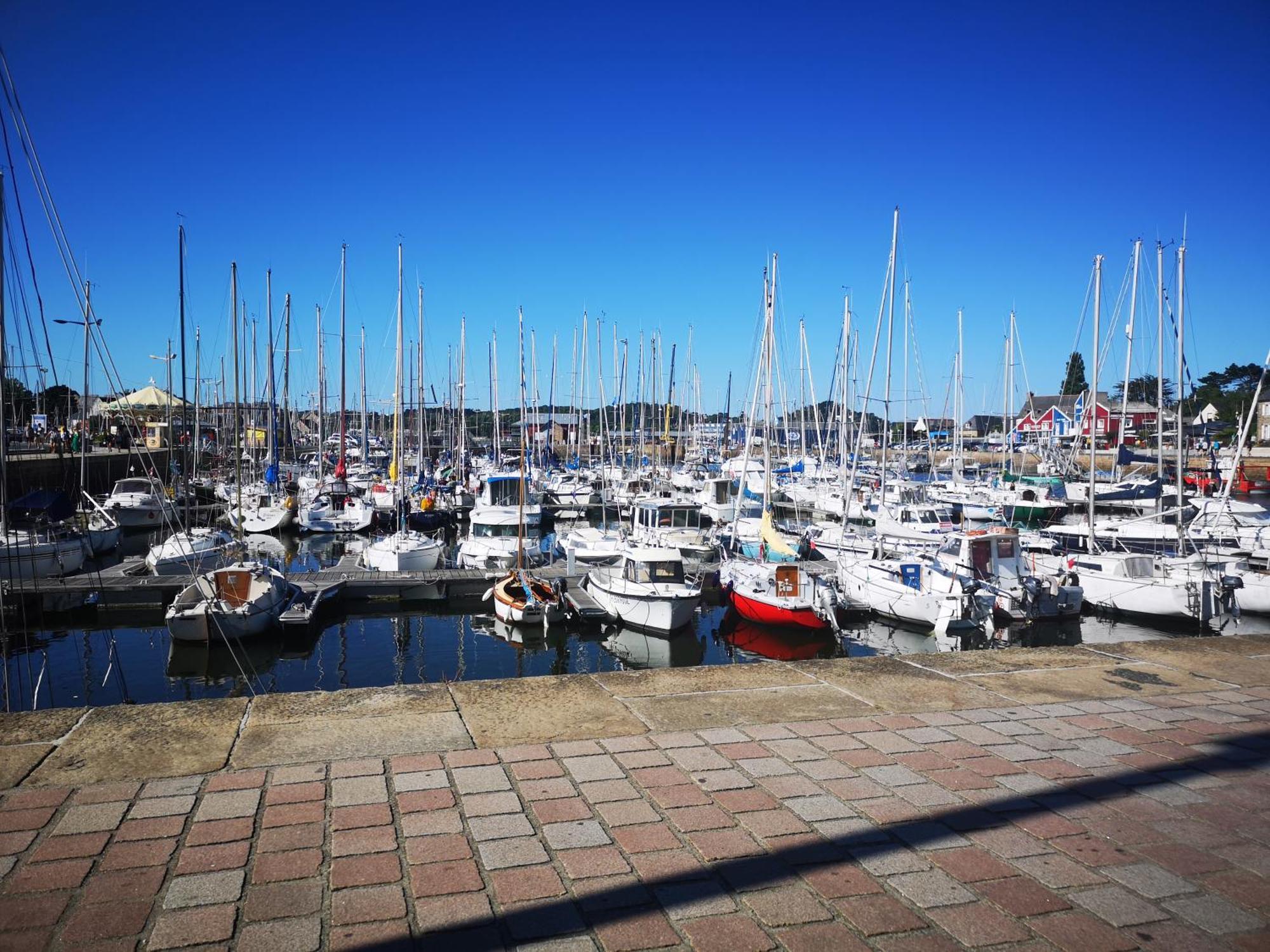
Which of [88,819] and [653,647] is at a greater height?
[88,819]

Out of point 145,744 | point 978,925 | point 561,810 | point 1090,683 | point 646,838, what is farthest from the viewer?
point 1090,683

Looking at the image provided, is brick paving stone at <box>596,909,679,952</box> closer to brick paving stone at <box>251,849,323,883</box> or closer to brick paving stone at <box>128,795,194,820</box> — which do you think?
brick paving stone at <box>251,849,323,883</box>

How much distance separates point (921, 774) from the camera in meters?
4.34

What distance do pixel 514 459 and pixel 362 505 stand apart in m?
22.0

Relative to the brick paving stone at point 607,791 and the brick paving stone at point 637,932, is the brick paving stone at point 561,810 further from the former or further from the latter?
the brick paving stone at point 637,932

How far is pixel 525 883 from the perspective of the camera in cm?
324

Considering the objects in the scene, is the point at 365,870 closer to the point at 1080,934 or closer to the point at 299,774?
the point at 299,774

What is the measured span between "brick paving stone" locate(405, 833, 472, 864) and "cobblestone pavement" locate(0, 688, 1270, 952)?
0.5 inches

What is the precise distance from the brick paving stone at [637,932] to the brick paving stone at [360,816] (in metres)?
1.22

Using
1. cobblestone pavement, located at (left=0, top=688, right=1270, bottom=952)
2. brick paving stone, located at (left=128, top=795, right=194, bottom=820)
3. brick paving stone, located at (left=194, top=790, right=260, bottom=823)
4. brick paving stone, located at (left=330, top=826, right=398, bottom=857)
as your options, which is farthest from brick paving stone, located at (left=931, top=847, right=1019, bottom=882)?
brick paving stone, located at (left=128, top=795, right=194, bottom=820)

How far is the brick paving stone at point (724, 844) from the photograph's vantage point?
3496mm

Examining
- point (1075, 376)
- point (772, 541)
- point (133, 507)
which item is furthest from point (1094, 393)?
→ point (1075, 376)

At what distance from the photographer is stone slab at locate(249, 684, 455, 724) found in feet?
16.5

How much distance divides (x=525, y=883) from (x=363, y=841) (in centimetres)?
75
